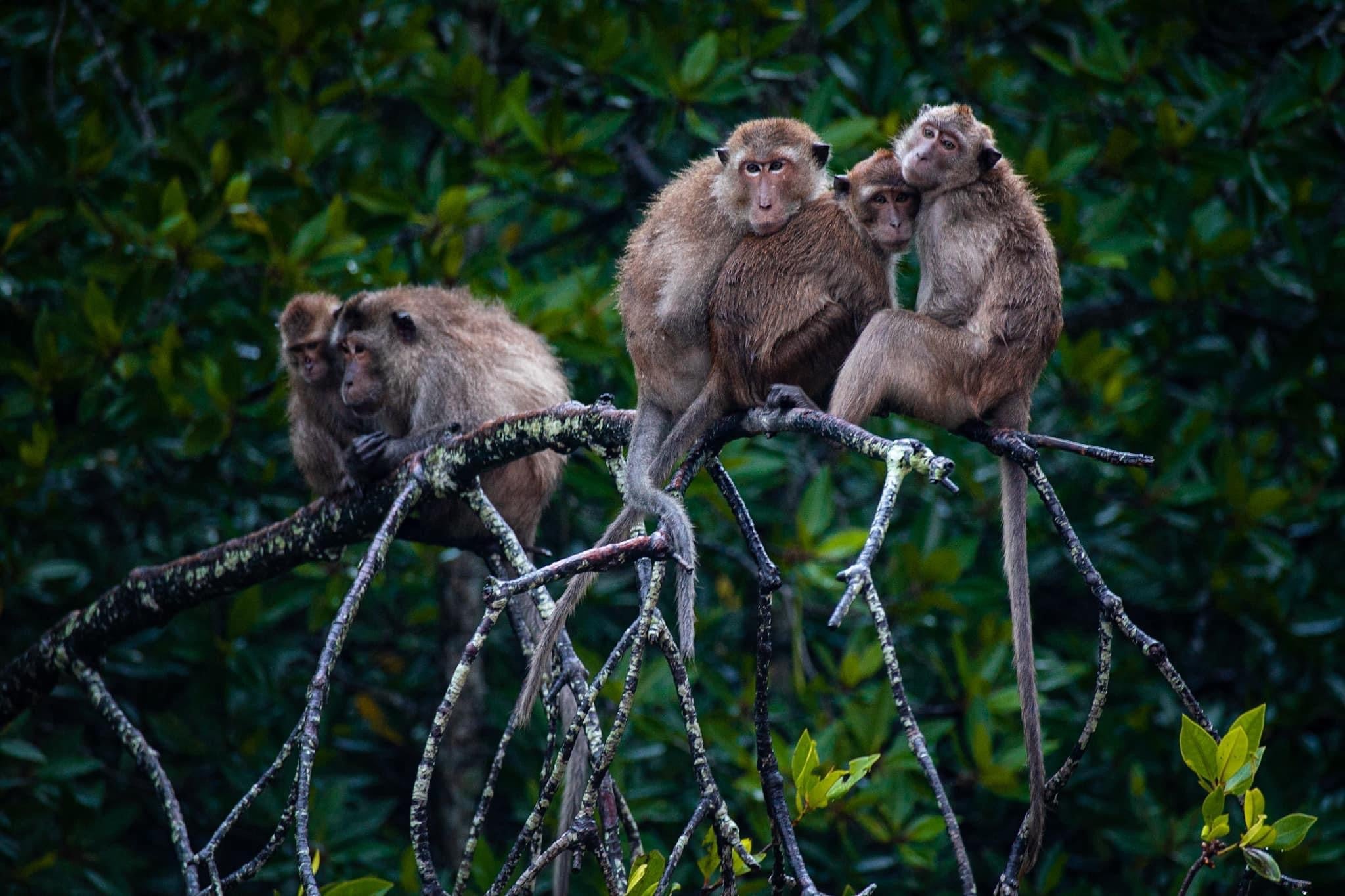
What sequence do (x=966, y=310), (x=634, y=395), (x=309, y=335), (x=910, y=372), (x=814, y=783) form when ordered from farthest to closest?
(x=634, y=395)
(x=309, y=335)
(x=966, y=310)
(x=910, y=372)
(x=814, y=783)

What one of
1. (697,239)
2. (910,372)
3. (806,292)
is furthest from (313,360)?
(910,372)

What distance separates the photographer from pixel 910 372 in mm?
3637

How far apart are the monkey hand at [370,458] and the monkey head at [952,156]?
81.0 inches

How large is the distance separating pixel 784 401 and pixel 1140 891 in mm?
3630

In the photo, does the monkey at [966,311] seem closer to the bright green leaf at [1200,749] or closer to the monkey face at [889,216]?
the monkey face at [889,216]

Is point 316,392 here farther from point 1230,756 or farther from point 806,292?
point 1230,756

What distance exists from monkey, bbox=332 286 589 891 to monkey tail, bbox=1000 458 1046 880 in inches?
75.3

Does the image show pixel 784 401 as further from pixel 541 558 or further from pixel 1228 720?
pixel 1228 720

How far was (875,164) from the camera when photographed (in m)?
3.97

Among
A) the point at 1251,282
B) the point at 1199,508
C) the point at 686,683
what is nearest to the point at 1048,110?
the point at 1251,282

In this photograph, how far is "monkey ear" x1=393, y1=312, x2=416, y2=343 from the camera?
193 inches

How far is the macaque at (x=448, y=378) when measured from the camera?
477cm

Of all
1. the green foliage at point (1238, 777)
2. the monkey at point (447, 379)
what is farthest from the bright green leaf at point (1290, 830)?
the monkey at point (447, 379)

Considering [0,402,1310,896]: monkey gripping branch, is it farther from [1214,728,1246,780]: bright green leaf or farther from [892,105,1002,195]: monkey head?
[892,105,1002,195]: monkey head
